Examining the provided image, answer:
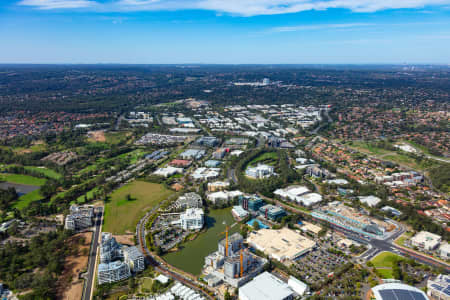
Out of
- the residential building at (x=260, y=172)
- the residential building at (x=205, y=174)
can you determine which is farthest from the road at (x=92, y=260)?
the residential building at (x=260, y=172)

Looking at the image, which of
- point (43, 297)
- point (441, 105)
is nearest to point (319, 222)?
point (43, 297)

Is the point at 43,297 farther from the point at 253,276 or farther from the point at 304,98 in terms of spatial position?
the point at 304,98

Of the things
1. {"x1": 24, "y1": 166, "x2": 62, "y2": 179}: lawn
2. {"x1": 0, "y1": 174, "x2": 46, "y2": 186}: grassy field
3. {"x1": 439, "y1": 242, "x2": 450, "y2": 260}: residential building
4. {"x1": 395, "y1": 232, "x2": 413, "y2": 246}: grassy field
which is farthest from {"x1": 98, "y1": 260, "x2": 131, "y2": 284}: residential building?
{"x1": 24, "y1": 166, "x2": 62, "y2": 179}: lawn

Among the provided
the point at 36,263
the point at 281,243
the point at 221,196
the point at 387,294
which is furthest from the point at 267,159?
the point at 36,263

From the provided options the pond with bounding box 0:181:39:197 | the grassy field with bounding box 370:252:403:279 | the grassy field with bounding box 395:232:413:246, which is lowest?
the grassy field with bounding box 370:252:403:279

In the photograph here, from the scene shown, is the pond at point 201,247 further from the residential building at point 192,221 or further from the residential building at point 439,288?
the residential building at point 439,288

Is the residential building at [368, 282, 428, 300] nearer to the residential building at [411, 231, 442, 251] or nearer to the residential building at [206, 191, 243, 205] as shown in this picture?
the residential building at [411, 231, 442, 251]

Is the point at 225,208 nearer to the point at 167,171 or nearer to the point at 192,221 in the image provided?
the point at 192,221
